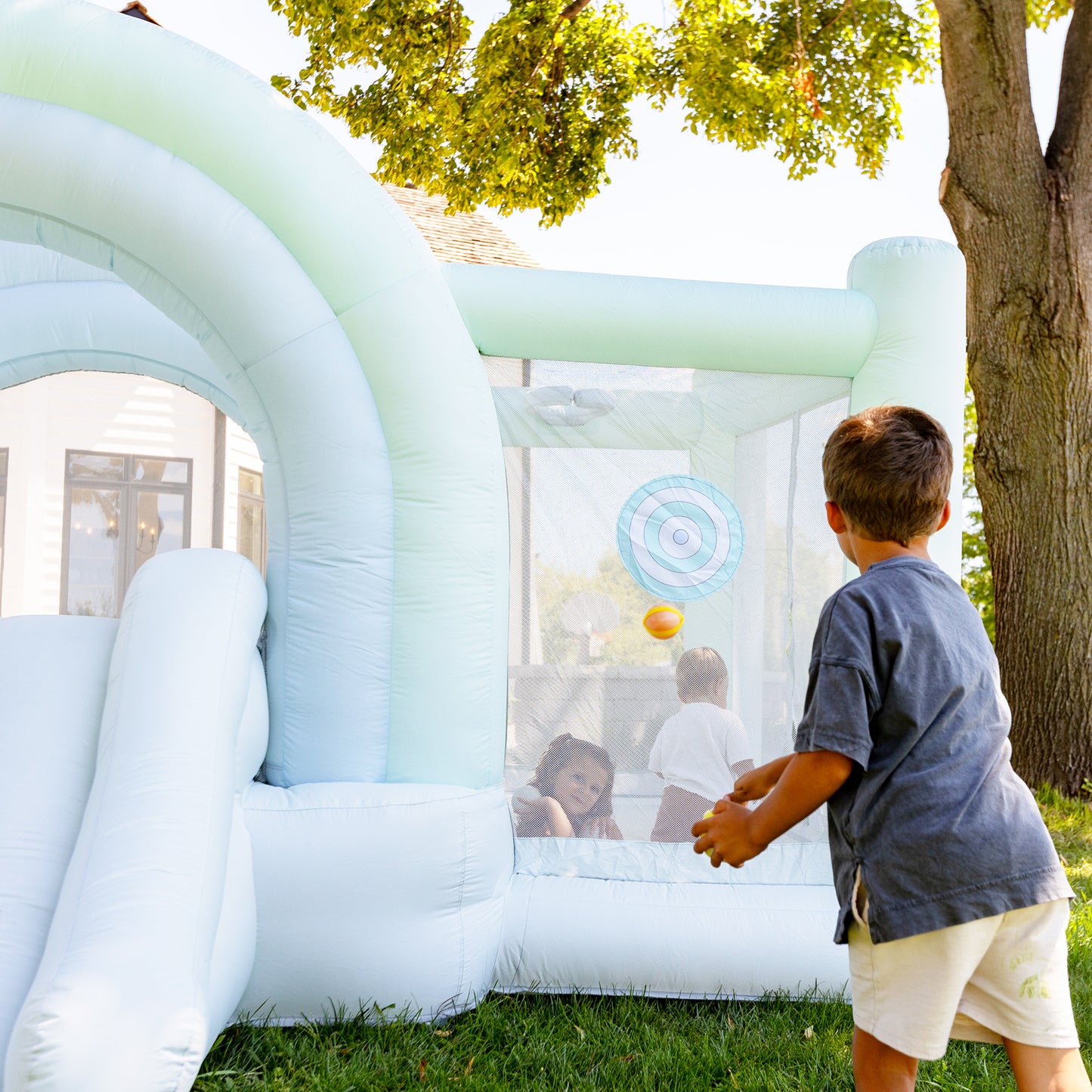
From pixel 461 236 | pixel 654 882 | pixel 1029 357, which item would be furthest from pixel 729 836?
pixel 461 236

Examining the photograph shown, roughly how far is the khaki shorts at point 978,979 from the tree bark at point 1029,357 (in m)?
4.53

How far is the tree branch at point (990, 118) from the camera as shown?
5762 mm

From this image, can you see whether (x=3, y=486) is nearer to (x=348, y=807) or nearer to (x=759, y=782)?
(x=348, y=807)

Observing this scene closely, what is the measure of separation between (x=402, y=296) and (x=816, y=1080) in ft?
6.91

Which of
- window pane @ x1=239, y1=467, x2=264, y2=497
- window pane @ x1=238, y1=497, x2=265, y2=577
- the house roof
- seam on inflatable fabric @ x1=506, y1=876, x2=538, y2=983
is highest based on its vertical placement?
the house roof

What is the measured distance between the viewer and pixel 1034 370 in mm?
5582

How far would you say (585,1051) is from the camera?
2.42 m

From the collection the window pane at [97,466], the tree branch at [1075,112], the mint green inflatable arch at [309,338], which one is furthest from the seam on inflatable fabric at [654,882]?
the window pane at [97,466]

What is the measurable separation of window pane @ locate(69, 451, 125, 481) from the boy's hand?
9.54 m

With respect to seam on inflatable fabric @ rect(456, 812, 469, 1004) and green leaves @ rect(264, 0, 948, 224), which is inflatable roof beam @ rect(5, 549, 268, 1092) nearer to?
seam on inflatable fabric @ rect(456, 812, 469, 1004)

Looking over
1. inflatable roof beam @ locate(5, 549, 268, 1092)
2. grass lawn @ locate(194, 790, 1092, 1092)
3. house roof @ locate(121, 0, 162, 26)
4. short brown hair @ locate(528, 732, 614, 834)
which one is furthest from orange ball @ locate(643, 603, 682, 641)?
house roof @ locate(121, 0, 162, 26)

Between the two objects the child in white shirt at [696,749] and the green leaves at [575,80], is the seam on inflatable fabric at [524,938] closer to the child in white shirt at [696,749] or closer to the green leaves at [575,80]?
the child in white shirt at [696,749]

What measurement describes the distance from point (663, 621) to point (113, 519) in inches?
327

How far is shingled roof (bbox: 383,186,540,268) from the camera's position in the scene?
35.6ft
